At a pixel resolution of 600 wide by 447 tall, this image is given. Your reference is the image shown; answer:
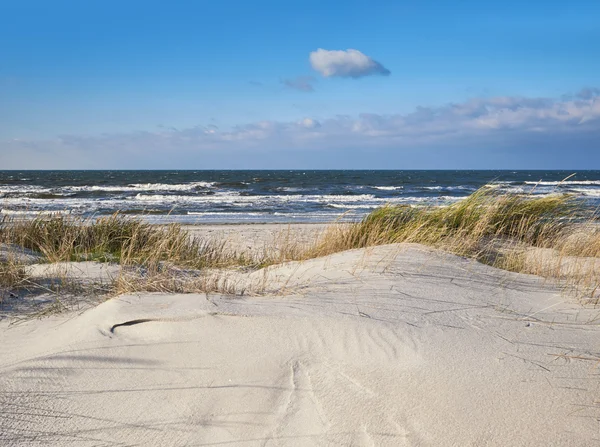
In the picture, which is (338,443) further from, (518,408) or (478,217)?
(478,217)

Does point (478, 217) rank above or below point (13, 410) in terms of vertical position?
above

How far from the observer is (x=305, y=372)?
2988 millimetres

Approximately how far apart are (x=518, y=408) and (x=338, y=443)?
3.19 feet

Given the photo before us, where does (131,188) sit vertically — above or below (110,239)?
above

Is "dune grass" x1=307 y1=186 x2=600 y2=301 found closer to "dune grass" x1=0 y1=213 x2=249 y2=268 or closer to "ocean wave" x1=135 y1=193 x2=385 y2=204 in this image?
"dune grass" x1=0 y1=213 x2=249 y2=268

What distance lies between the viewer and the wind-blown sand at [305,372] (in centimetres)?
254

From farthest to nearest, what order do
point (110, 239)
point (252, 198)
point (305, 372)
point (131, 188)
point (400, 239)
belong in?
point (131, 188) → point (252, 198) → point (110, 239) → point (400, 239) → point (305, 372)

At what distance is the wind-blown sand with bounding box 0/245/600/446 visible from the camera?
2.54 metres

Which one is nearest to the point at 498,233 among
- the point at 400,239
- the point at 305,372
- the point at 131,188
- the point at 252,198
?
the point at 400,239

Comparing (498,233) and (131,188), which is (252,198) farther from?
(498,233)

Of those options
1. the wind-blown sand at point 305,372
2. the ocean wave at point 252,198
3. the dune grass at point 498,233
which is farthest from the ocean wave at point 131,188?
the wind-blown sand at point 305,372

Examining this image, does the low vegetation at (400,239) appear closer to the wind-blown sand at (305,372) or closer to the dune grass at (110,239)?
the dune grass at (110,239)

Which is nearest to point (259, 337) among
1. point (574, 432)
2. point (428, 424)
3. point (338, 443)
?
point (338, 443)

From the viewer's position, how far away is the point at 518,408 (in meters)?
2.64
